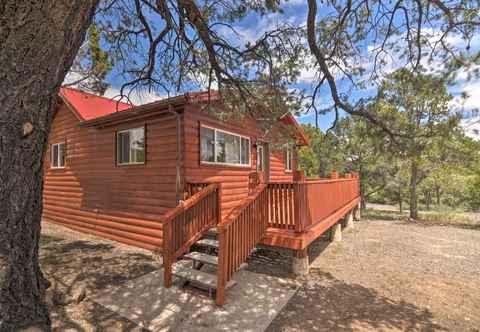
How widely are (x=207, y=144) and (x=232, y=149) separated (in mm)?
1056

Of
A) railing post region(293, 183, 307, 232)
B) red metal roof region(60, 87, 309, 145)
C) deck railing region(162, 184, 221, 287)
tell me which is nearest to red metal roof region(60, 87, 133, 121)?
red metal roof region(60, 87, 309, 145)

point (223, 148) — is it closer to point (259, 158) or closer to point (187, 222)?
point (259, 158)

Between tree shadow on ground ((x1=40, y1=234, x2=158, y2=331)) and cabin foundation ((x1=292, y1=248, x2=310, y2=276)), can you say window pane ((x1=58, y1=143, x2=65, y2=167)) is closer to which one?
tree shadow on ground ((x1=40, y1=234, x2=158, y2=331))

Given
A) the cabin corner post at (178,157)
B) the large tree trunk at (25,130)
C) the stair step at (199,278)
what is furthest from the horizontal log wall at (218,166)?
the large tree trunk at (25,130)

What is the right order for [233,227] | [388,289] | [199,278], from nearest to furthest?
[233,227] → [199,278] → [388,289]

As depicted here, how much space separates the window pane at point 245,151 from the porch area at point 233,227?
8.67 feet

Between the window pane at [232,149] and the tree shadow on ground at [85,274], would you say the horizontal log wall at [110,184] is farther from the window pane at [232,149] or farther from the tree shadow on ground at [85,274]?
the window pane at [232,149]

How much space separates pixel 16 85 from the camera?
145 cm

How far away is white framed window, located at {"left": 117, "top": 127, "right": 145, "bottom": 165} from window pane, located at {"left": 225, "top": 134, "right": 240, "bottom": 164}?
88.1 inches

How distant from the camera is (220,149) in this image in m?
6.63

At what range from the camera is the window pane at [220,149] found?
21.4ft

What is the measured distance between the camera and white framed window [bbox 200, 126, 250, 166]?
617 cm

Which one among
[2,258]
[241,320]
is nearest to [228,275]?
[241,320]

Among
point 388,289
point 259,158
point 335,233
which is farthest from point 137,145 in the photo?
point 388,289
